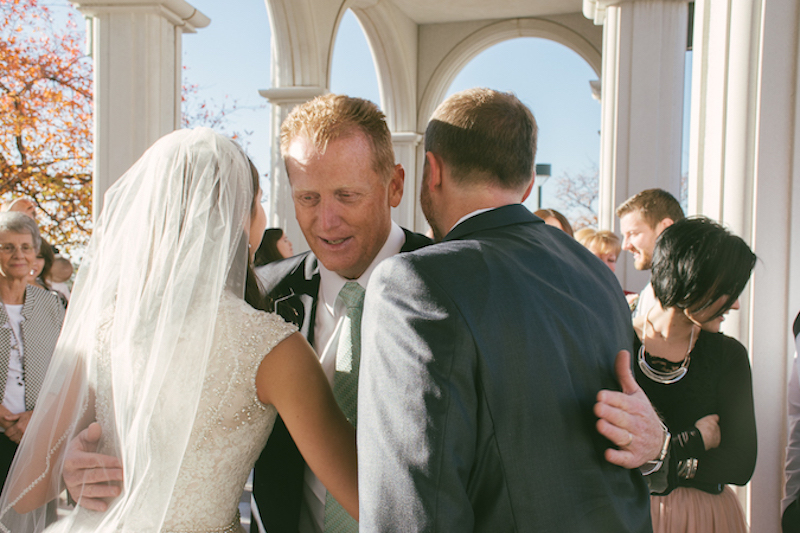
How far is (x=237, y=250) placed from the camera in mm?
1783

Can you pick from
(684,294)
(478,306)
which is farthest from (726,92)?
(478,306)

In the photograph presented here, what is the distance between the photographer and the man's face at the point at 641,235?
11.9ft

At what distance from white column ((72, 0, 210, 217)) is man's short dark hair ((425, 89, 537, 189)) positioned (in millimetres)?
3941

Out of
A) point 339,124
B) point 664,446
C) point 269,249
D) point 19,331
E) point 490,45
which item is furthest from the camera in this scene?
point 490,45

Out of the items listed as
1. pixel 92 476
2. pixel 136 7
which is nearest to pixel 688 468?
pixel 92 476

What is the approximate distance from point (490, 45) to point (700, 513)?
1198cm

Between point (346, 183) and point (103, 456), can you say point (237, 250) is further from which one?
point (103, 456)

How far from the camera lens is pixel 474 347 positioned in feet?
3.76

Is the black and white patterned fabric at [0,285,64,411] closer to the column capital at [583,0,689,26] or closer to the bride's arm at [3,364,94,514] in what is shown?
the bride's arm at [3,364,94,514]

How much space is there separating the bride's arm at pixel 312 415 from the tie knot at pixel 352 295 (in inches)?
13.6

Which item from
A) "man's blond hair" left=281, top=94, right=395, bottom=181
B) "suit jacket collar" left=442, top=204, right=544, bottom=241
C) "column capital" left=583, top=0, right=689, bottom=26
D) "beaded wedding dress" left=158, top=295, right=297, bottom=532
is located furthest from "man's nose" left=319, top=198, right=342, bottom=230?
"column capital" left=583, top=0, right=689, bottom=26

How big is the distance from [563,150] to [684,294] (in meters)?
20.9

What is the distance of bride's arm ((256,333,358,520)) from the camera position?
152 centimetres

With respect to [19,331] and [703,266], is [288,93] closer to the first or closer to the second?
[19,331]
